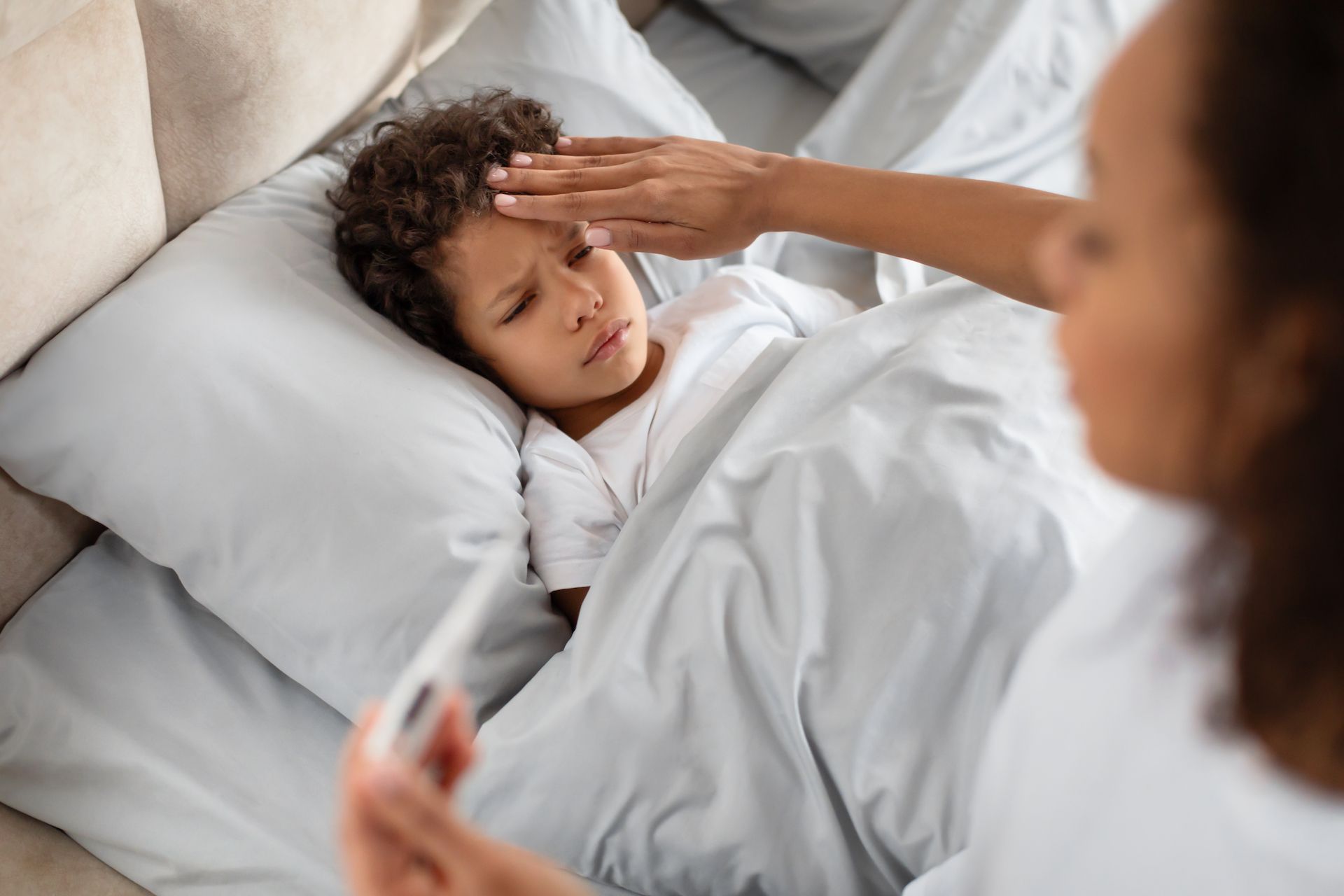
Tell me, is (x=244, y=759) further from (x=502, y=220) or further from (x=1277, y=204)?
(x=1277, y=204)

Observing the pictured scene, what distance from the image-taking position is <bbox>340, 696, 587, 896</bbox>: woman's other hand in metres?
0.45

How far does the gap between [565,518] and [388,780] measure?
63 centimetres

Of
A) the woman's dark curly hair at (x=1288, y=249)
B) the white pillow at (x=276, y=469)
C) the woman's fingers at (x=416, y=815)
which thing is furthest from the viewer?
the white pillow at (x=276, y=469)

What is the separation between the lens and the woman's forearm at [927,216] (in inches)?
37.7

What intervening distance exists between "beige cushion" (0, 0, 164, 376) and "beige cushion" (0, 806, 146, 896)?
0.44 m

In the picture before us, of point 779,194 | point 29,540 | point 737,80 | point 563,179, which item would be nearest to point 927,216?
point 779,194

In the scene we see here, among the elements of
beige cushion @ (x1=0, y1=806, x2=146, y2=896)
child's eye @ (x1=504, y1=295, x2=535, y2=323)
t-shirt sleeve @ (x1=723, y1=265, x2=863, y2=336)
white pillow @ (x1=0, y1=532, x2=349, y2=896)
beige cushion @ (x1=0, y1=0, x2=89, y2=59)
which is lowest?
beige cushion @ (x1=0, y1=806, x2=146, y2=896)

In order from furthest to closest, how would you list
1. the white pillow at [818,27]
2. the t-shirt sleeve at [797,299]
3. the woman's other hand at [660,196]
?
the white pillow at [818,27], the t-shirt sleeve at [797,299], the woman's other hand at [660,196]

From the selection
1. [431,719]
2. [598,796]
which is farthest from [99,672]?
[431,719]

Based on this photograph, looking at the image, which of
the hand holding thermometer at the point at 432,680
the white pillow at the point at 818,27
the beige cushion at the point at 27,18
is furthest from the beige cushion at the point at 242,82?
the hand holding thermometer at the point at 432,680

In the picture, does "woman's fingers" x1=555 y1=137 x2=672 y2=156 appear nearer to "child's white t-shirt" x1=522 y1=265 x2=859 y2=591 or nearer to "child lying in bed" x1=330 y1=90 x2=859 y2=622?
"child lying in bed" x1=330 y1=90 x2=859 y2=622

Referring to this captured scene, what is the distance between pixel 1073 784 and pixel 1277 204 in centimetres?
35

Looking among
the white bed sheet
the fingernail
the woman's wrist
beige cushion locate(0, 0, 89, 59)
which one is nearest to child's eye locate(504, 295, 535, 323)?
the woman's wrist

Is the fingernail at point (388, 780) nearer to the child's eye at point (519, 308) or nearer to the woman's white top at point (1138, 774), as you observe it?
the woman's white top at point (1138, 774)
